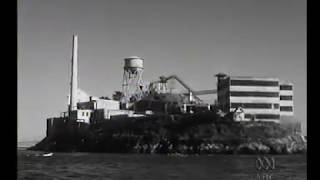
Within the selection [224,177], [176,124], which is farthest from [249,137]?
[224,177]

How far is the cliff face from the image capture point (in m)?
40.0

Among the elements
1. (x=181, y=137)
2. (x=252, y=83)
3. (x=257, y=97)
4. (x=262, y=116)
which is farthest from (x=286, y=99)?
(x=181, y=137)

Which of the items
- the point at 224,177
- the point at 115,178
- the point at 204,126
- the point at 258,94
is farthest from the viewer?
the point at 204,126

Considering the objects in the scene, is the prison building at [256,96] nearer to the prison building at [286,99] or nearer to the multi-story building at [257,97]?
the multi-story building at [257,97]

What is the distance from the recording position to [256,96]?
38.8m

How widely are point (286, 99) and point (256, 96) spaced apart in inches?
131

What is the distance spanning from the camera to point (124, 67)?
45906 millimetres

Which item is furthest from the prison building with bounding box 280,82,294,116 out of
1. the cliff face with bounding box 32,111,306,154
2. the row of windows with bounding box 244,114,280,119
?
the cliff face with bounding box 32,111,306,154

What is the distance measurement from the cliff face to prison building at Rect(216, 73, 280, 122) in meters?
0.98

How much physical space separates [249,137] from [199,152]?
4.15 meters

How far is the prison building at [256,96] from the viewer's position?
3878 cm

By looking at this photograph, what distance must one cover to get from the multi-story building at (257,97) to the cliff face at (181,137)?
988 mm

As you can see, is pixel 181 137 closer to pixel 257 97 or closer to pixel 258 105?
pixel 258 105
